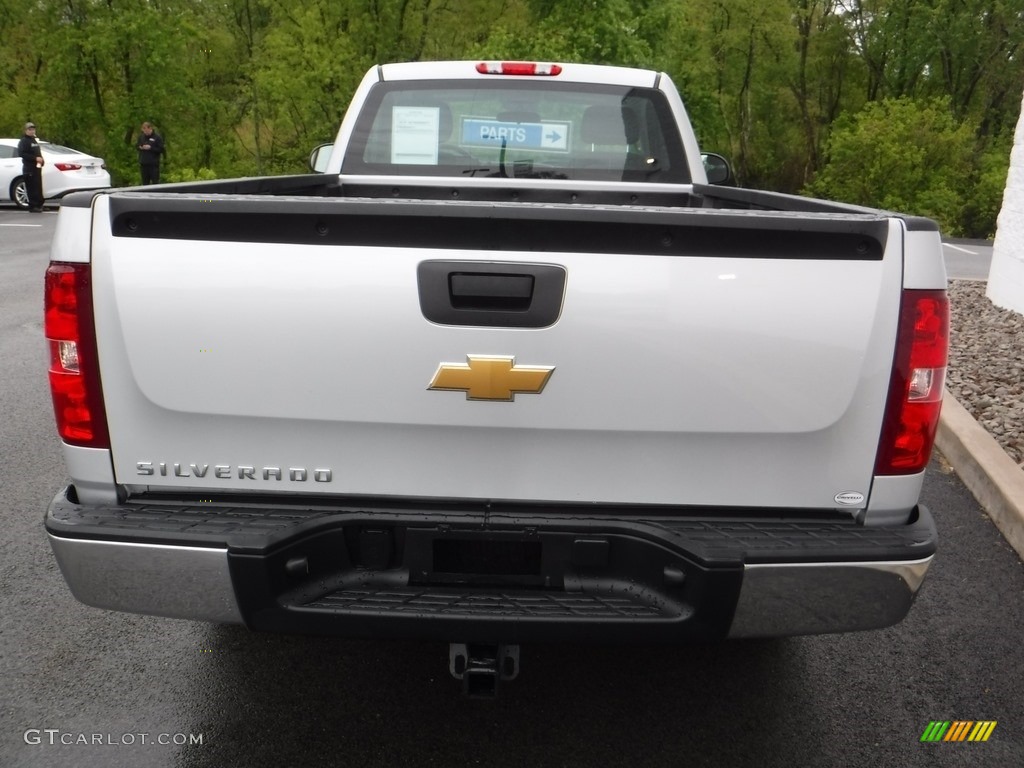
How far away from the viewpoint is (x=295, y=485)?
2.41 metres

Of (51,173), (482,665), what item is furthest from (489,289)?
(51,173)

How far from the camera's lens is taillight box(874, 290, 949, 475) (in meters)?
2.30

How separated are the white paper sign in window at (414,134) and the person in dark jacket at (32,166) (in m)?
18.3

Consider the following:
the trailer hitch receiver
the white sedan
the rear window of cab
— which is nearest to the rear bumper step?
the trailer hitch receiver

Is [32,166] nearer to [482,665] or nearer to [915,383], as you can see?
[482,665]

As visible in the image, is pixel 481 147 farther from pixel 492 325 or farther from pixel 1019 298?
pixel 1019 298

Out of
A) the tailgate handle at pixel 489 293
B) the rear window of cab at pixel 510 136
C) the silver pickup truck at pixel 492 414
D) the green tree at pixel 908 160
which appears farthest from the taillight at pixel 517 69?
the green tree at pixel 908 160

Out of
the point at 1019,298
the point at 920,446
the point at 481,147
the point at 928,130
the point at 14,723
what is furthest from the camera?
the point at 928,130

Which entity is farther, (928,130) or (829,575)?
(928,130)

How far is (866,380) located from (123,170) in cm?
3573

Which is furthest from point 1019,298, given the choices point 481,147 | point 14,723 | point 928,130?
point 928,130

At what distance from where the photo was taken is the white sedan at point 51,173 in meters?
21.7

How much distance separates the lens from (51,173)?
2194 centimetres

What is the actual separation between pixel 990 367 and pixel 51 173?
21018 mm
